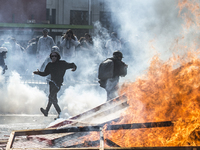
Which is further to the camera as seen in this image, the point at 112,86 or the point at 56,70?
the point at 112,86

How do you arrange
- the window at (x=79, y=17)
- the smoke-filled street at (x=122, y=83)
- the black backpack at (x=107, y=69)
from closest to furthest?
the smoke-filled street at (x=122, y=83) → the black backpack at (x=107, y=69) → the window at (x=79, y=17)

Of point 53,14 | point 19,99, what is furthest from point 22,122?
point 53,14

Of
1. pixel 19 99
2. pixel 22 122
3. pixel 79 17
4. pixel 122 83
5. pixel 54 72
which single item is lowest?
pixel 22 122

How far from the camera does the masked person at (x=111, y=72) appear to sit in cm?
659

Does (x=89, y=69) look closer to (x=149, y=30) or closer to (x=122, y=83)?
(x=122, y=83)

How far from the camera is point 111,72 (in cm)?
660

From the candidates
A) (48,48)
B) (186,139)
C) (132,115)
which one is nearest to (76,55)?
(48,48)

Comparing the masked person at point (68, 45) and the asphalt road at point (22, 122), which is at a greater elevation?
the masked person at point (68, 45)

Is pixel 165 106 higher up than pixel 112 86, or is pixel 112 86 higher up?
pixel 112 86

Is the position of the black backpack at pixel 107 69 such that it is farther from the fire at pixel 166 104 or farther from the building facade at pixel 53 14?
the building facade at pixel 53 14

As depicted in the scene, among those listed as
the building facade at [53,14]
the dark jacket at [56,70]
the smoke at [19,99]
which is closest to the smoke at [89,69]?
the smoke at [19,99]

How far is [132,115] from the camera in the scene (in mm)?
3994

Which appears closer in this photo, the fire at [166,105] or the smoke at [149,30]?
the fire at [166,105]

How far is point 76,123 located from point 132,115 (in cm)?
82
